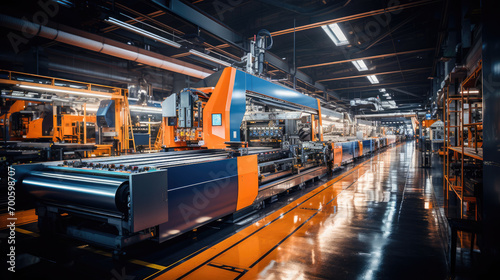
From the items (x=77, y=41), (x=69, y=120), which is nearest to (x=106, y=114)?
(x=69, y=120)

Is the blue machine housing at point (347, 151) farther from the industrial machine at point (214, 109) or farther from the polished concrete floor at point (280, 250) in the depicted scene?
the polished concrete floor at point (280, 250)

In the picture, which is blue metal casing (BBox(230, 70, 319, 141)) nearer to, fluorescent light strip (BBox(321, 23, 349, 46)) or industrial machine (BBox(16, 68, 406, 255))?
industrial machine (BBox(16, 68, 406, 255))

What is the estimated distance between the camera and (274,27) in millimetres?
8625

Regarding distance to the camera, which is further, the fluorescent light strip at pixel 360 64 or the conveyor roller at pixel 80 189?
the fluorescent light strip at pixel 360 64

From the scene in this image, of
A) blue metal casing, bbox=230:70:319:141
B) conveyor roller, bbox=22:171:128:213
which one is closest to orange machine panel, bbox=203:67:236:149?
blue metal casing, bbox=230:70:319:141

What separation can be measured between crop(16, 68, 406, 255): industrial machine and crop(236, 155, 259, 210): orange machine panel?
0.02m

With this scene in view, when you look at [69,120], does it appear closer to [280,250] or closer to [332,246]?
[280,250]

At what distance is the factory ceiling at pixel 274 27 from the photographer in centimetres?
704

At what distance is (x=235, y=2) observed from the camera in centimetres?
777

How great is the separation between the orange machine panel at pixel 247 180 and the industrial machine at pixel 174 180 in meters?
0.02

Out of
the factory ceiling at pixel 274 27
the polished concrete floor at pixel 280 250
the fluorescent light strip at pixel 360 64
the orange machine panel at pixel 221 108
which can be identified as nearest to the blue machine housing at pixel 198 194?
the polished concrete floor at pixel 280 250

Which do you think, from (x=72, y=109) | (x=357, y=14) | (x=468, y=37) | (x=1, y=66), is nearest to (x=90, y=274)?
(x=357, y=14)

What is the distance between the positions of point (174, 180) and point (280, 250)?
1.59 m

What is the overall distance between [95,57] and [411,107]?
28260 mm
